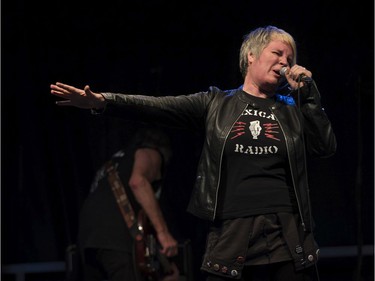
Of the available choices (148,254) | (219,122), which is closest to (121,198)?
(148,254)

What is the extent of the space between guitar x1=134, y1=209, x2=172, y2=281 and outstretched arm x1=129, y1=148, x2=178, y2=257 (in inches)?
2.1

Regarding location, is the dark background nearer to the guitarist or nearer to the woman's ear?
the guitarist

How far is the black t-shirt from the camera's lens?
238 centimetres

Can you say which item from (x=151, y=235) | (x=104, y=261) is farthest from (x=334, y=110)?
(x=104, y=261)

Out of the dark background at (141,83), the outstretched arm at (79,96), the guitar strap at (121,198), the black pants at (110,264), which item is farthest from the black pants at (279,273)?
the dark background at (141,83)

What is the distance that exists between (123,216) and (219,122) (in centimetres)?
166

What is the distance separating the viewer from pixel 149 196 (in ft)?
13.3

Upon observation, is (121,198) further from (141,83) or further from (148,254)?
(141,83)

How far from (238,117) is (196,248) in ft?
6.89

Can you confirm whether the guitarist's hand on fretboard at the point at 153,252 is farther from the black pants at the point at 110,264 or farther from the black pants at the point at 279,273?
the black pants at the point at 279,273

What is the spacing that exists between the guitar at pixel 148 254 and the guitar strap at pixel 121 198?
5 cm

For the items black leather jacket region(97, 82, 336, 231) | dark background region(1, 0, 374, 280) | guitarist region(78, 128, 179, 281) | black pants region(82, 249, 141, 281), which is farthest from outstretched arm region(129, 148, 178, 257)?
black leather jacket region(97, 82, 336, 231)

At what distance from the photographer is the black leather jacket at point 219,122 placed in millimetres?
2426

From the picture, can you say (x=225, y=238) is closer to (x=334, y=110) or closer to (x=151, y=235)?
(x=151, y=235)
